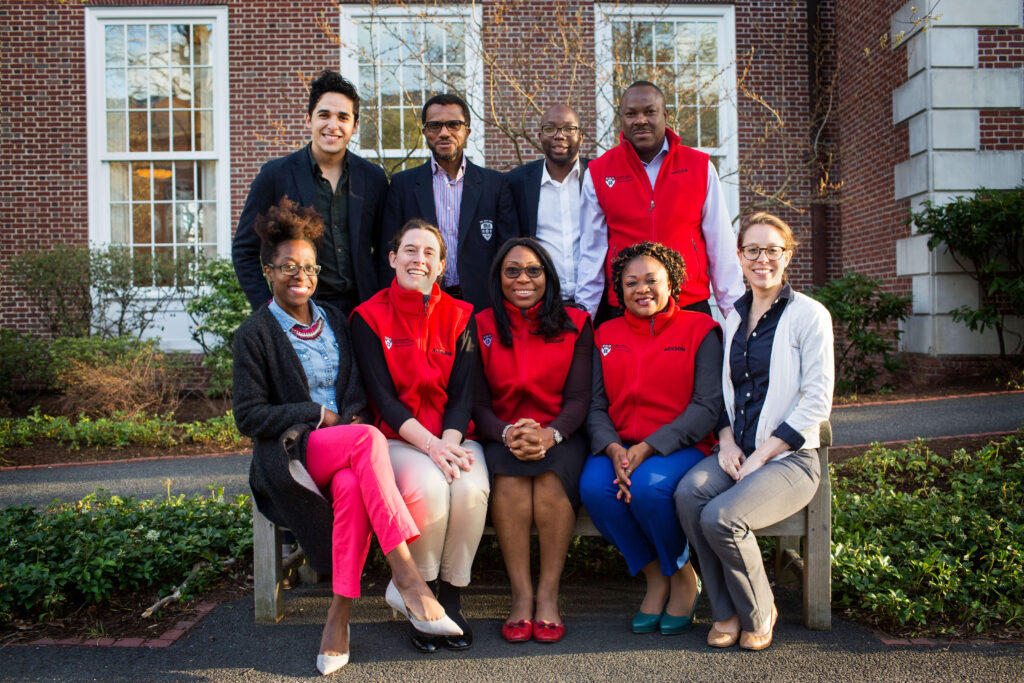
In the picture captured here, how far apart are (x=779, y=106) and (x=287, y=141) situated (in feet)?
22.2

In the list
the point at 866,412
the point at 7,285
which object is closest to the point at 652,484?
the point at 866,412

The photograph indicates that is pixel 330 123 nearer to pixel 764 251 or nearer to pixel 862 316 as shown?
pixel 764 251

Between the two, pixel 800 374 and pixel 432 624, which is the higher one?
pixel 800 374

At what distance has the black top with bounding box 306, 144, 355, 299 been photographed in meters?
3.96

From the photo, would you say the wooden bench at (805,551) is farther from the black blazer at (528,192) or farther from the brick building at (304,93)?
the brick building at (304,93)

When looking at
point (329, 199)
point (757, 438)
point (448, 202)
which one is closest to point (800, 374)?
point (757, 438)

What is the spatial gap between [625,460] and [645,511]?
0.23 meters

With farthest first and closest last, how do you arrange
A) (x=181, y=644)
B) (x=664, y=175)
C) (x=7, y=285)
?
1. (x=7, y=285)
2. (x=664, y=175)
3. (x=181, y=644)

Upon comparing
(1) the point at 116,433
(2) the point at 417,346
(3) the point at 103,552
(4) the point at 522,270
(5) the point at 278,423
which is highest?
(4) the point at 522,270

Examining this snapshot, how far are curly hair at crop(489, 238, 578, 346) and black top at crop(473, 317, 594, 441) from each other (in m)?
0.10

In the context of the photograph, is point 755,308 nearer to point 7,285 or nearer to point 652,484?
point 652,484

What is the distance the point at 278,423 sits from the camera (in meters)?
3.27

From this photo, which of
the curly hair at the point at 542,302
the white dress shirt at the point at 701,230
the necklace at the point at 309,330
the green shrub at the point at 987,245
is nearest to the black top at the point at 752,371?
the white dress shirt at the point at 701,230

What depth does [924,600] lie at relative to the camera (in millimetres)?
3334
